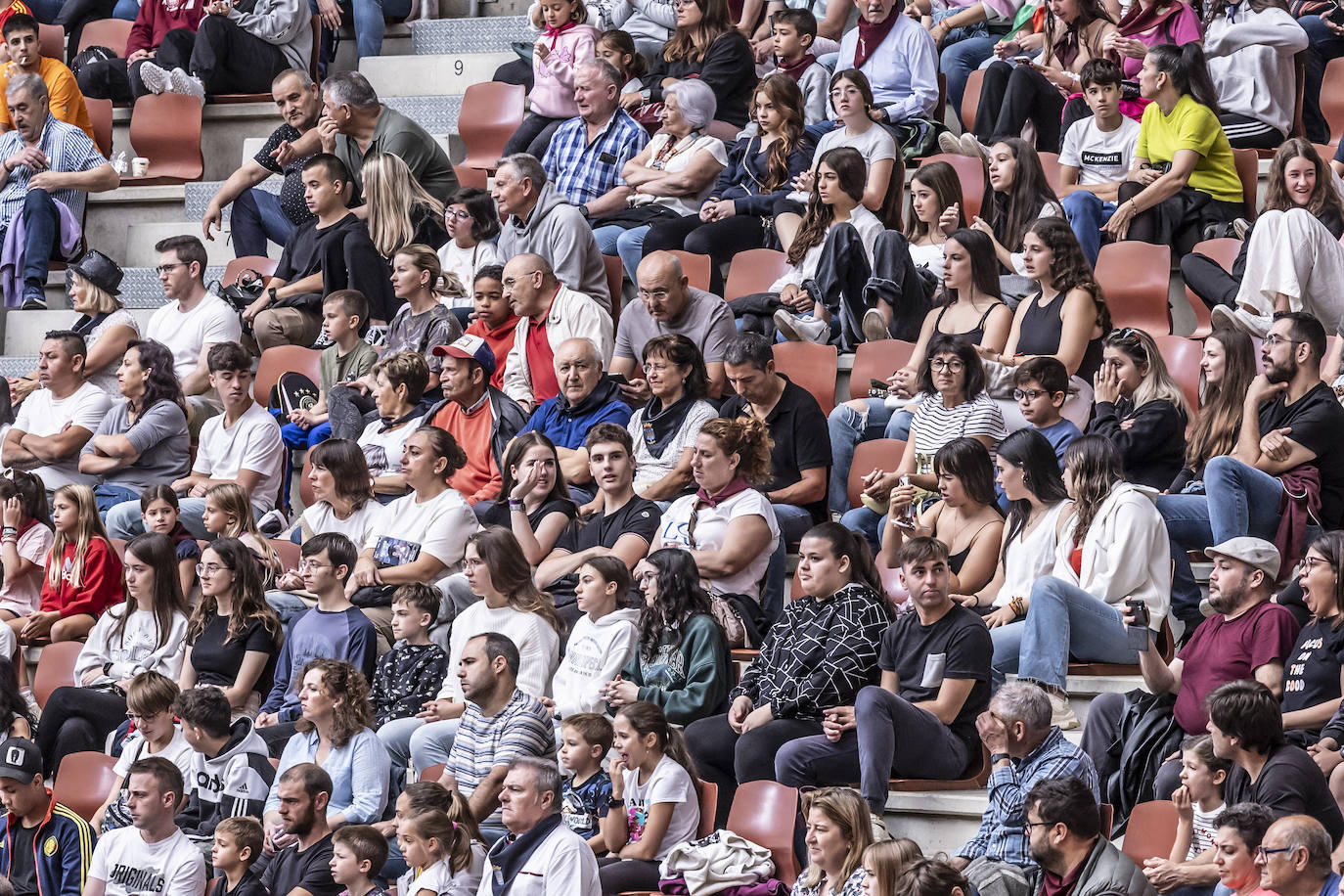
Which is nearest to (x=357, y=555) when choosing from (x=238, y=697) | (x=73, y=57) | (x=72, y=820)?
(x=238, y=697)

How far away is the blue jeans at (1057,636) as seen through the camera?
562cm

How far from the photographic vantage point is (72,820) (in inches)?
261

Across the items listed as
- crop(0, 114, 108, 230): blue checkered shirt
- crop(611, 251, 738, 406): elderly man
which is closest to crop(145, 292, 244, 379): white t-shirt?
crop(0, 114, 108, 230): blue checkered shirt

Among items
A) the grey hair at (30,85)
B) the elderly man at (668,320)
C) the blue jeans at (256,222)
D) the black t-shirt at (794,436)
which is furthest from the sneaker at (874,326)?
the grey hair at (30,85)

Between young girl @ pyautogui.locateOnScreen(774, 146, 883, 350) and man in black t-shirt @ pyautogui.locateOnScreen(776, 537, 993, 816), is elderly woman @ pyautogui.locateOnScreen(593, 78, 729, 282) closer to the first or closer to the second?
young girl @ pyautogui.locateOnScreen(774, 146, 883, 350)

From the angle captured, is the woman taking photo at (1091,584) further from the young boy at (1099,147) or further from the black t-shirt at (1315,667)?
Answer: the young boy at (1099,147)

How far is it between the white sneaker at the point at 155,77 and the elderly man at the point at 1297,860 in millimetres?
6720

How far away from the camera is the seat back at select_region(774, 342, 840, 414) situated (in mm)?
7453

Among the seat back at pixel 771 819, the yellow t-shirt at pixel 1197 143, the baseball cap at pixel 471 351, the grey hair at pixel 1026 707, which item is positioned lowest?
the seat back at pixel 771 819

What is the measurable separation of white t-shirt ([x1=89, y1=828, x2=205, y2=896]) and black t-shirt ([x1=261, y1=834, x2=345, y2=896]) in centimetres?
29

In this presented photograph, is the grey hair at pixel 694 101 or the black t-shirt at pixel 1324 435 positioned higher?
the grey hair at pixel 694 101

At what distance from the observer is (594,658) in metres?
6.16

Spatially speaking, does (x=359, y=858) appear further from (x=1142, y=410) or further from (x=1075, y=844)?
(x=1142, y=410)

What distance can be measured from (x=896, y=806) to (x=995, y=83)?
12.8 ft
